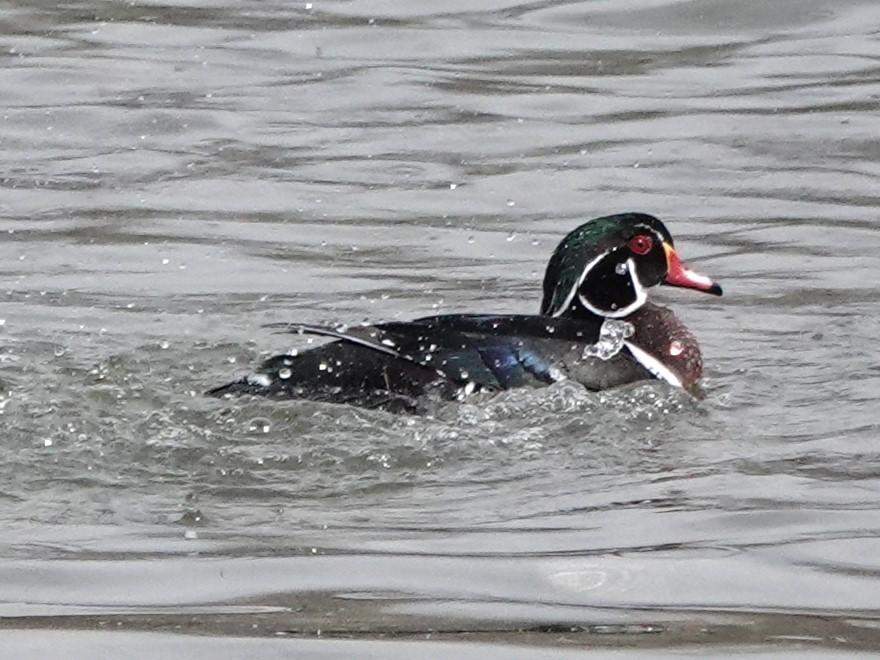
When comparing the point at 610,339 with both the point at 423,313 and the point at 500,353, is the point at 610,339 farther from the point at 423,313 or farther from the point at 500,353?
the point at 423,313

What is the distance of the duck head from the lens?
7.50 meters

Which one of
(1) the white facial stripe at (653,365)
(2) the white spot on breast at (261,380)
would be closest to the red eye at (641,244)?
(1) the white facial stripe at (653,365)

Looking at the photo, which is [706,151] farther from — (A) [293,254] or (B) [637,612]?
(B) [637,612]

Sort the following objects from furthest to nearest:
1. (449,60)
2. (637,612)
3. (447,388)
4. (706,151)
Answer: (449,60)
(706,151)
(447,388)
(637,612)

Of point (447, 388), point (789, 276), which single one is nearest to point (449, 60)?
point (789, 276)

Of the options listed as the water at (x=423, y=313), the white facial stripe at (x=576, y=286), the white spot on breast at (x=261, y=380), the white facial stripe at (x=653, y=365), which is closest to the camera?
the water at (x=423, y=313)

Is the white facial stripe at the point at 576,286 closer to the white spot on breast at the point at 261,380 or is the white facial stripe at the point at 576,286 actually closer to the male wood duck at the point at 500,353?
the male wood duck at the point at 500,353

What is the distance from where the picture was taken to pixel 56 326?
7934mm

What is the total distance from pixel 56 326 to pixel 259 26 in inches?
179

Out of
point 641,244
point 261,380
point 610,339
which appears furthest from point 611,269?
point 261,380

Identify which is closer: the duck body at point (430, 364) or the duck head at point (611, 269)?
the duck body at point (430, 364)

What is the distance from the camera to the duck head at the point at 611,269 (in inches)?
295

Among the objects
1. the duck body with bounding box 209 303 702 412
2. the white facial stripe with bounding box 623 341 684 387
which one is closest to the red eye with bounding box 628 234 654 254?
the white facial stripe with bounding box 623 341 684 387

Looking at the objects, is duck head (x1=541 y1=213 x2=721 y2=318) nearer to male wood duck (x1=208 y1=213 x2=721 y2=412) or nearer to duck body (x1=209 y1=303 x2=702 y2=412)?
male wood duck (x1=208 y1=213 x2=721 y2=412)
